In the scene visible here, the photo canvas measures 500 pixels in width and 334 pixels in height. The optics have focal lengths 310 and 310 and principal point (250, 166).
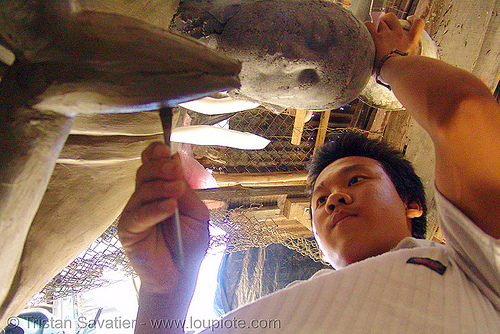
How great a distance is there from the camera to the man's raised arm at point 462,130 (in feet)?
2.16

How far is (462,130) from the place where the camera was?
67 centimetres

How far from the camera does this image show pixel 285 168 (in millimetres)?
3234

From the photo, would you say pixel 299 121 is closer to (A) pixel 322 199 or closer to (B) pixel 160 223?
(A) pixel 322 199

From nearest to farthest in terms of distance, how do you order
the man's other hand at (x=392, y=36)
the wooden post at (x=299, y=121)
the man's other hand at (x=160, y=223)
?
the man's other hand at (x=160, y=223) < the man's other hand at (x=392, y=36) < the wooden post at (x=299, y=121)

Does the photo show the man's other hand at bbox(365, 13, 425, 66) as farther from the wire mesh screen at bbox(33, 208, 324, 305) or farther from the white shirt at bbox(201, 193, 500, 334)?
the wire mesh screen at bbox(33, 208, 324, 305)

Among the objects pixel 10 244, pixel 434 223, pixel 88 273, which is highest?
pixel 10 244

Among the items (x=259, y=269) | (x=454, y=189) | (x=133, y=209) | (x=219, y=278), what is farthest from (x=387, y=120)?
(x=219, y=278)

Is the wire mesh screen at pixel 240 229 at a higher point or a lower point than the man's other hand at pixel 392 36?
lower

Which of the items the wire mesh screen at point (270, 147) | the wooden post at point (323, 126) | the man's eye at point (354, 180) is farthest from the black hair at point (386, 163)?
the wire mesh screen at point (270, 147)

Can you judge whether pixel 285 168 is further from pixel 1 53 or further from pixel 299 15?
pixel 1 53

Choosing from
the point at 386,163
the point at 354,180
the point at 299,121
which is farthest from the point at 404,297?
the point at 299,121

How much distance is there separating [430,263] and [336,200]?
358 millimetres

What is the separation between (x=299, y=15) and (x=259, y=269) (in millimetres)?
4533

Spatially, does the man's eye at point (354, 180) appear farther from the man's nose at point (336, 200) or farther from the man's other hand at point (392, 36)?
the man's other hand at point (392, 36)
